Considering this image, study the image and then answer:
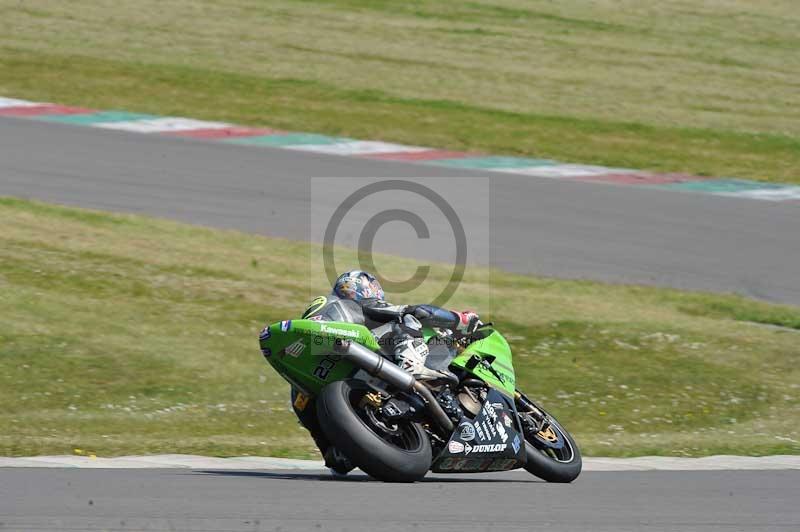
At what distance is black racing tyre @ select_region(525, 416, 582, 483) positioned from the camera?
8.55 metres

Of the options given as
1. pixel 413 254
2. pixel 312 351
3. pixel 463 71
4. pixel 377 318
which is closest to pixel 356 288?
pixel 377 318

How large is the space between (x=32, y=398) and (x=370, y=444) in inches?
178

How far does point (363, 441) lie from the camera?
24.5 ft

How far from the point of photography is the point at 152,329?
13.0 m

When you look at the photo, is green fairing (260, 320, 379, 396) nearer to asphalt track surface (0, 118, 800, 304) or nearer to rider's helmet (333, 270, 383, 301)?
Answer: rider's helmet (333, 270, 383, 301)

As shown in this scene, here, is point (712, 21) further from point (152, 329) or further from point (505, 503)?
point (505, 503)

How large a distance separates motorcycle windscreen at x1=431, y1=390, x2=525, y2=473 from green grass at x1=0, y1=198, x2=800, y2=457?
79.3 inches

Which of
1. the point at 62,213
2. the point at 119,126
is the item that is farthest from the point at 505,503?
the point at 119,126

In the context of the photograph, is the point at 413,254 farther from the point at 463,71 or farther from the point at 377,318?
the point at 463,71

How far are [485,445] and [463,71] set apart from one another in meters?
19.5

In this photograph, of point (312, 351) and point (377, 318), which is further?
point (377, 318)

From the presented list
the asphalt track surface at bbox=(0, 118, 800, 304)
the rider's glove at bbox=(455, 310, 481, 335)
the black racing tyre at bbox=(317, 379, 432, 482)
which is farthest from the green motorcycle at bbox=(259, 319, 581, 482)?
the asphalt track surface at bbox=(0, 118, 800, 304)

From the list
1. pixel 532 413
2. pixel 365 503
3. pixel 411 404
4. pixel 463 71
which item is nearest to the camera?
pixel 365 503

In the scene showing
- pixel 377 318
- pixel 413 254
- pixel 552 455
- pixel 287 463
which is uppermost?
pixel 377 318
